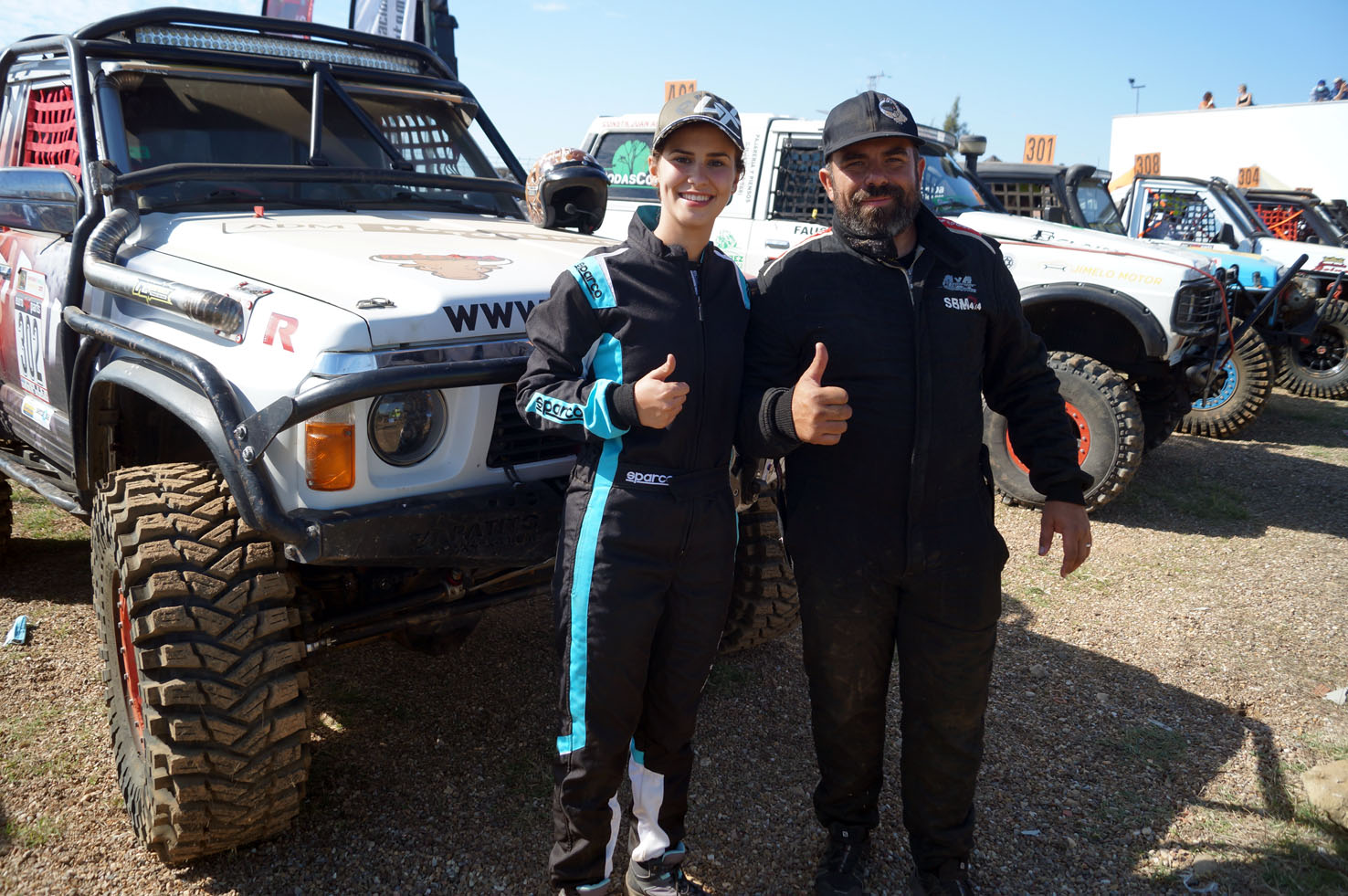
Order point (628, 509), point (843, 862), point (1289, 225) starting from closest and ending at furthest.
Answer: point (628, 509) → point (843, 862) → point (1289, 225)

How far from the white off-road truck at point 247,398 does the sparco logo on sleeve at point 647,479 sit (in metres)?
0.38

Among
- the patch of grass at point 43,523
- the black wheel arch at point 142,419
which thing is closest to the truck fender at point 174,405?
the black wheel arch at point 142,419

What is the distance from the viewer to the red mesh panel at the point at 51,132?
349 cm

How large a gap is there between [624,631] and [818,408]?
2.19 feet

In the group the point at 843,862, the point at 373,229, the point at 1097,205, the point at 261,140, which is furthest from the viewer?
the point at 1097,205

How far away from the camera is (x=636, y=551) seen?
221 cm

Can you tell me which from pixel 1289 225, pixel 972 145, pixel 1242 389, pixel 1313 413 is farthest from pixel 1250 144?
pixel 972 145

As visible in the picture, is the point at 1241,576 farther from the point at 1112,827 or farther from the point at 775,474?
the point at 775,474

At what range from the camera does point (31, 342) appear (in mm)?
3457

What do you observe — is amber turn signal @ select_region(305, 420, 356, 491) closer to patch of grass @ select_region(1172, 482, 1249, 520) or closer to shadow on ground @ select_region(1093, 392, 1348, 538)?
shadow on ground @ select_region(1093, 392, 1348, 538)

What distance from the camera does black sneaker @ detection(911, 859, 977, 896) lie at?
8.30 ft

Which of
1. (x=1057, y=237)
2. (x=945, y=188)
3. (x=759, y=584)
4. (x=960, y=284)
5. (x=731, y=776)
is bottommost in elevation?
(x=731, y=776)

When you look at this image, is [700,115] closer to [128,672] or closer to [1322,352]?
[128,672]

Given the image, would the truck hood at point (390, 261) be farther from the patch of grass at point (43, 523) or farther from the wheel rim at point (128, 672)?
the patch of grass at point (43, 523)
